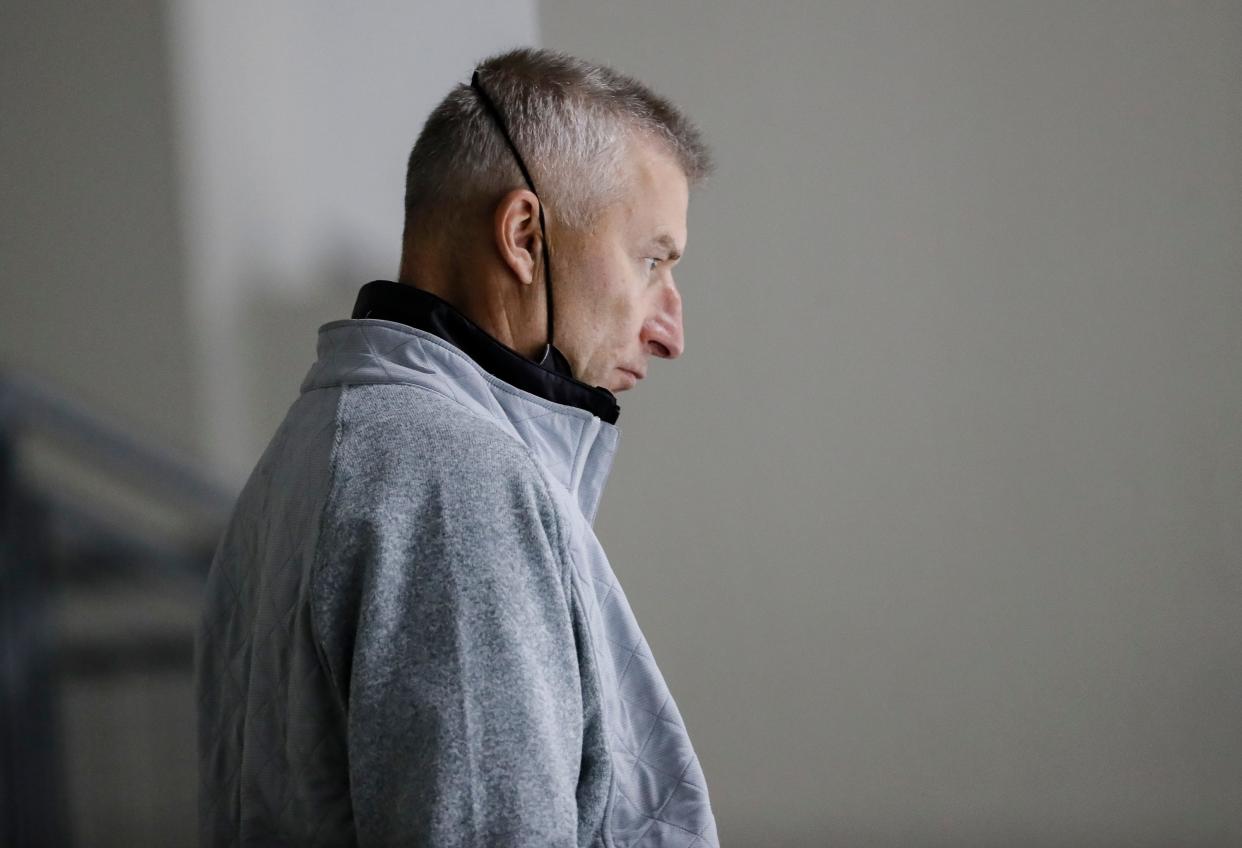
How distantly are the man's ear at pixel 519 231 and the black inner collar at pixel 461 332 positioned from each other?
0.21 feet

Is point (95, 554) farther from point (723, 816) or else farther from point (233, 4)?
point (723, 816)

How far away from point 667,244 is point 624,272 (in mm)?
54

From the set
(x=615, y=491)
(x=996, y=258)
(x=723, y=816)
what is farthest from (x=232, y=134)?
(x=723, y=816)

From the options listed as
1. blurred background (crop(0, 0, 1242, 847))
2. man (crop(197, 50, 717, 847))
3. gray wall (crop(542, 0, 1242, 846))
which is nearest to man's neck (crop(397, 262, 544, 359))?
man (crop(197, 50, 717, 847))

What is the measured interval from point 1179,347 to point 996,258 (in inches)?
13.9

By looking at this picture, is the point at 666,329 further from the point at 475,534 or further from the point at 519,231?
the point at 475,534

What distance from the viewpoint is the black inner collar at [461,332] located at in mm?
880

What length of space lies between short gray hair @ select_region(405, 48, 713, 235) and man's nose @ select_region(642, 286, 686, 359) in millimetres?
129

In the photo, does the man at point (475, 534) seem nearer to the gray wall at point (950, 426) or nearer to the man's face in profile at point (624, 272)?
the man's face in profile at point (624, 272)

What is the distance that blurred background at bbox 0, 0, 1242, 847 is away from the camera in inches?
76.4

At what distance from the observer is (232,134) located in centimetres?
171

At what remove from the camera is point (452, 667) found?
67 centimetres

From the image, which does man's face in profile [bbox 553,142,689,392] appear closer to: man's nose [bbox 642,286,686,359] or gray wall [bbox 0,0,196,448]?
man's nose [bbox 642,286,686,359]

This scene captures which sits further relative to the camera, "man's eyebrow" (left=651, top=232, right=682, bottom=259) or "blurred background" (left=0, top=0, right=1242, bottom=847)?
"blurred background" (left=0, top=0, right=1242, bottom=847)
